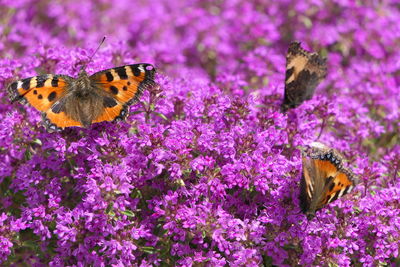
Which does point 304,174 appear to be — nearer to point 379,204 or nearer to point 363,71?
point 379,204

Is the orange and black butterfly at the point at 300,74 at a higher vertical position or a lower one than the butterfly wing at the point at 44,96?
higher

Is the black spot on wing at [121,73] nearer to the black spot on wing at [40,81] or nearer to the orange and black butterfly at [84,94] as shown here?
the orange and black butterfly at [84,94]

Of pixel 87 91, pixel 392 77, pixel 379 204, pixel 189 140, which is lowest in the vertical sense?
pixel 379 204

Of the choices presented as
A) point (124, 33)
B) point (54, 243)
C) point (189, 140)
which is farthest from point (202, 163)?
point (124, 33)

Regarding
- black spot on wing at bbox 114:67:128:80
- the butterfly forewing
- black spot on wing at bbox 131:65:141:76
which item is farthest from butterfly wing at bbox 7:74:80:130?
black spot on wing at bbox 131:65:141:76

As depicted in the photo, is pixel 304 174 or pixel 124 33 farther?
pixel 124 33

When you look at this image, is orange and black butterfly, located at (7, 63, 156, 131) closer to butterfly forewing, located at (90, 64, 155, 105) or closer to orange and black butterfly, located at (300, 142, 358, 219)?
butterfly forewing, located at (90, 64, 155, 105)

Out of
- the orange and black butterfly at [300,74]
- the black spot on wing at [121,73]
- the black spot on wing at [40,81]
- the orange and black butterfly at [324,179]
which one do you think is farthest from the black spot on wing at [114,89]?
the orange and black butterfly at [300,74]
